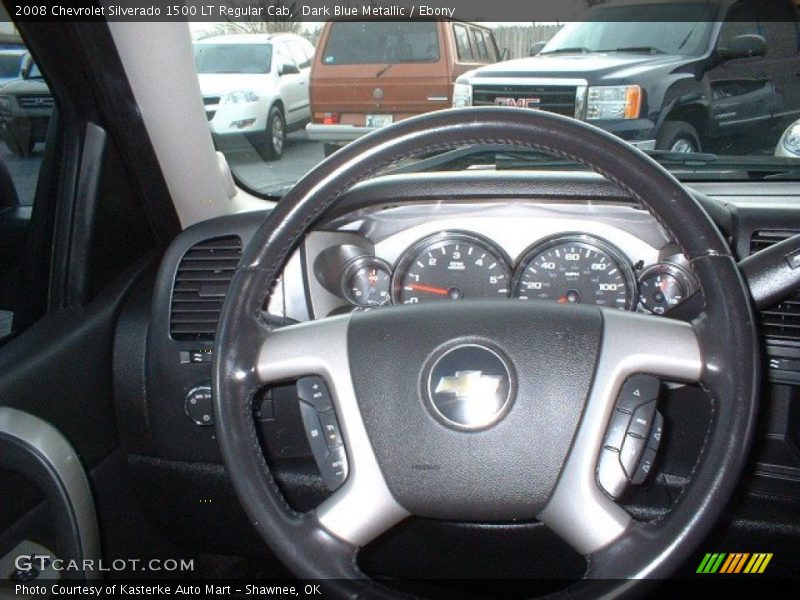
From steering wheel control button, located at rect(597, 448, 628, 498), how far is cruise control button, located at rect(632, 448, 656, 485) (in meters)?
0.06

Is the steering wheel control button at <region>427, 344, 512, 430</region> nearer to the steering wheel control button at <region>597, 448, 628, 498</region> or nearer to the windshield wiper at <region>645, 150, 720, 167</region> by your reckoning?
the steering wheel control button at <region>597, 448, 628, 498</region>

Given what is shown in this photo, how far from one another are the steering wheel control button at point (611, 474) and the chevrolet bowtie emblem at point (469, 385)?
226 millimetres

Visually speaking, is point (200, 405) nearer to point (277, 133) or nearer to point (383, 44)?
point (277, 133)

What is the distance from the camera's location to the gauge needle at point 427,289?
222 cm

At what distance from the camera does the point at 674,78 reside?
A: 11.1 feet

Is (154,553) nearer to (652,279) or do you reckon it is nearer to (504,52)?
(652,279)

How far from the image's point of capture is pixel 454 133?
1.40 m

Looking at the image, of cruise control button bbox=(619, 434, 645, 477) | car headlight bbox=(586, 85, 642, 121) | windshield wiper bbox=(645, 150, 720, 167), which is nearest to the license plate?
car headlight bbox=(586, 85, 642, 121)

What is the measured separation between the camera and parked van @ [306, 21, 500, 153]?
3.64 metres

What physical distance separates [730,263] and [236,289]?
→ 87 centimetres

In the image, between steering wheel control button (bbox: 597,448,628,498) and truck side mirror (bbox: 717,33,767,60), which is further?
truck side mirror (bbox: 717,33,767,60)

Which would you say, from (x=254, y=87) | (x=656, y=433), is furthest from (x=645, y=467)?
(x=254, y=87)

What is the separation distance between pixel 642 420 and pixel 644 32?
117 inches

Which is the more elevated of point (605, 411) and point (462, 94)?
point (462, 94)
